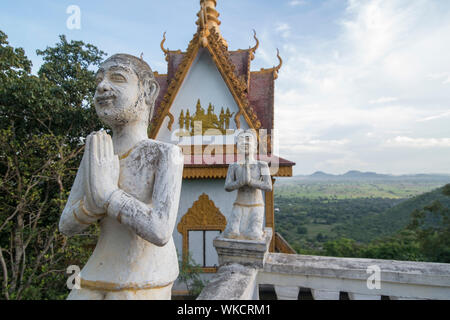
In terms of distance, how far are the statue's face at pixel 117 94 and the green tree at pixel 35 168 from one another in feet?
11.0

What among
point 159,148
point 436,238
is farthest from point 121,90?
point 436,238

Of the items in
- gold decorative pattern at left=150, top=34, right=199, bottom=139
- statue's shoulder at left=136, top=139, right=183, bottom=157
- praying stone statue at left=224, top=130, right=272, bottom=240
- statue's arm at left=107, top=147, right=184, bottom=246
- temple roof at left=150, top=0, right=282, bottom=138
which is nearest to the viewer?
statue's arm at left=107, top=147, right=184, bottom=246

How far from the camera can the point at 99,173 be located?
1331 millimetres

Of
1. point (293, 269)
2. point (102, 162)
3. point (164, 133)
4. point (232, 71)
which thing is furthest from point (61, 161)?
point (232, 71)

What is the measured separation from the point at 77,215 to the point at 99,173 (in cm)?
30

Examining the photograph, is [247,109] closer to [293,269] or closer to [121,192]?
[293,269]

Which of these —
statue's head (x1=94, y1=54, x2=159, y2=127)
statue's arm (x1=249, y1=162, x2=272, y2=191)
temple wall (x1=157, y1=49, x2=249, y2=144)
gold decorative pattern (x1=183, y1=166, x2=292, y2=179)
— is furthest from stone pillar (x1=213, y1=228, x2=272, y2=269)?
temple wall (x1=157, y1=49, x2=249, y2=144)

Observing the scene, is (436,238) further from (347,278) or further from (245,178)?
(245,178)

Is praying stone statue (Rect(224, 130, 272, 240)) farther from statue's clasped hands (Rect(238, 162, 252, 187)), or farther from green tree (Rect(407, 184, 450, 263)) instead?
green tree (Rect(407, 184, 450, 263))

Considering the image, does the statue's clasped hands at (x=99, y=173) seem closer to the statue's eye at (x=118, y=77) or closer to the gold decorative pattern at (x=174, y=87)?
the statue's eye at (x=118, y=77)

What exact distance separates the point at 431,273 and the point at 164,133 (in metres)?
6.48

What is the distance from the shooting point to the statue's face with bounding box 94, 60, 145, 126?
1519 millimetres

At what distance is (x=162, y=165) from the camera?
1480mm

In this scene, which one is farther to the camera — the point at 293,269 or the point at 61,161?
the point at 61,161
